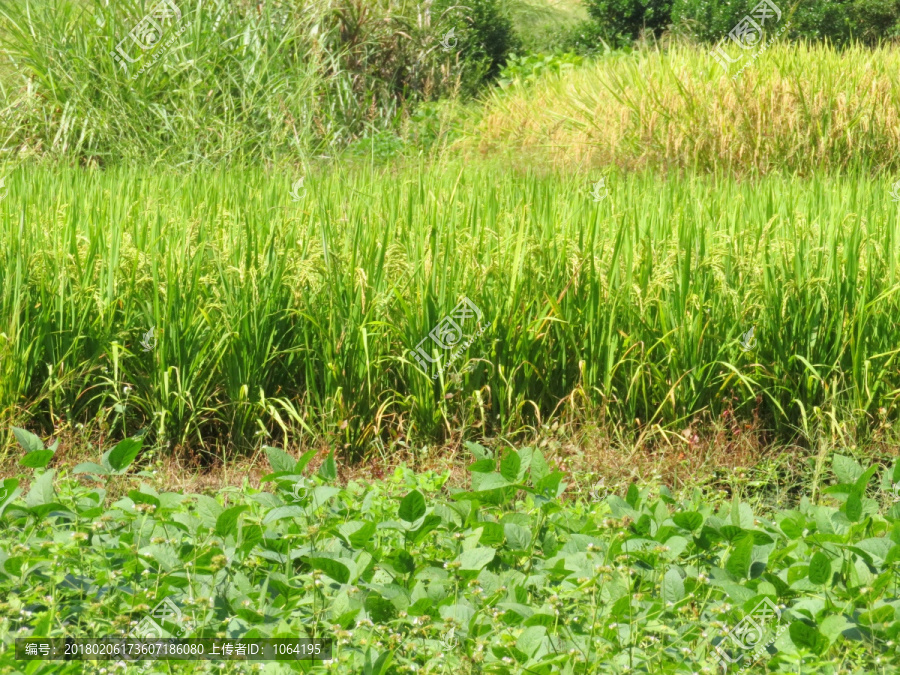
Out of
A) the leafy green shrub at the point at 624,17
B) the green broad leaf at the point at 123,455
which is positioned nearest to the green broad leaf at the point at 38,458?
the green broad leaf at the point at 123,455

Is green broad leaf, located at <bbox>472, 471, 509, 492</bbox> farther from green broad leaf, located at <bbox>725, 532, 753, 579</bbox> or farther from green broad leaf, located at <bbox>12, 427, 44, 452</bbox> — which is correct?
green broad leaf, located at <bbox>12, 427, 44, 452</bbox>

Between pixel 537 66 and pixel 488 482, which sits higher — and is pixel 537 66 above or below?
above

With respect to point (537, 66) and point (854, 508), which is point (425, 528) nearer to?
point (854, 508)

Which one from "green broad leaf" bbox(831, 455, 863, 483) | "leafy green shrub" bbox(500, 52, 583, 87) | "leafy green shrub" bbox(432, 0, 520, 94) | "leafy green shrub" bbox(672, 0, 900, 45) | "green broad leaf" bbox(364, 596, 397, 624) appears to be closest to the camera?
"green broad leaf" bbox(364, 596, 397, 624)

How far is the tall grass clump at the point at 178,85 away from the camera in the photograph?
6.91m

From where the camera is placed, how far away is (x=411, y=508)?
2.11m

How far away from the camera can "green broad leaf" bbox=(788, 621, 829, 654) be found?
1.72m

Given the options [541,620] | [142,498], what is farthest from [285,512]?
[541,620]

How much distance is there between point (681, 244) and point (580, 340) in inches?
24.1

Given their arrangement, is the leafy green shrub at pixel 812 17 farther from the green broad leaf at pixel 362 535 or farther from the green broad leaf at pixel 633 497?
the green broad leaf at pixel 362 535

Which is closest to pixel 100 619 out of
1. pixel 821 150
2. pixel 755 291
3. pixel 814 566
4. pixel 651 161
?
pixel 814 566

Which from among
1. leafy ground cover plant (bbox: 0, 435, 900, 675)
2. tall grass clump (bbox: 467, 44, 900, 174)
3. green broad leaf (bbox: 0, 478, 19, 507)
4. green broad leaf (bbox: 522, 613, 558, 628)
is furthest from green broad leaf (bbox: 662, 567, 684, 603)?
tall grass clump (bbox: 467, 44, 900, 174)

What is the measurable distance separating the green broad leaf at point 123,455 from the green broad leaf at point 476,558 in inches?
33.6

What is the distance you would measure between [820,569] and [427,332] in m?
1.71
